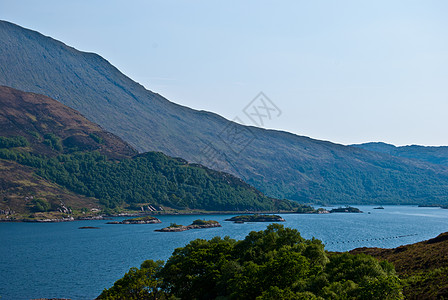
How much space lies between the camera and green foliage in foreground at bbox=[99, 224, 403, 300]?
56344 millimetres

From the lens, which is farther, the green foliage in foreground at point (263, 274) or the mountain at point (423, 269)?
the mountain at point (423, 269)

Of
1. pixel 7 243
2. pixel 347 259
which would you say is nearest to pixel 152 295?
pixel 347 259

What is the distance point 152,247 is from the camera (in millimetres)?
181375

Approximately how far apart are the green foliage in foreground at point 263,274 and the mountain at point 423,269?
4.06 m

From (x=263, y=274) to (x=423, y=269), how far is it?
29763 mm

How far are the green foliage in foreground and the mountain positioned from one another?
13.3 feet

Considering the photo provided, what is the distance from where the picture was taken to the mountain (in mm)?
60250

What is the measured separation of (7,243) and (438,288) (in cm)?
18316

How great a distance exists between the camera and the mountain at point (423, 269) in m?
60.2

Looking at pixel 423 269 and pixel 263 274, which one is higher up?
pixel 263 274

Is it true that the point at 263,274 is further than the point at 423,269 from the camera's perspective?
No

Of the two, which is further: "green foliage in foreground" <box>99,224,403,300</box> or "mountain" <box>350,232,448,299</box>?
"mountain" <box>350,232,448,299</box>

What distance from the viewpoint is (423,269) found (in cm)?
7506

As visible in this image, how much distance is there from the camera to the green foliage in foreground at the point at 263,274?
56.3 meters
